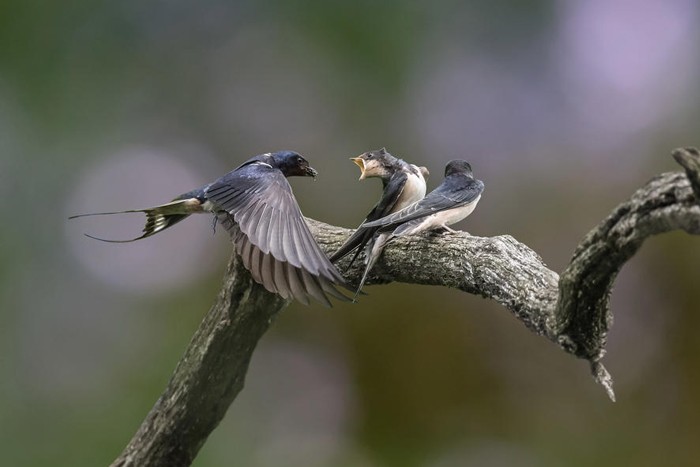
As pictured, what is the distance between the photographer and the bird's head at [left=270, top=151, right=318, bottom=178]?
1429 millimetres

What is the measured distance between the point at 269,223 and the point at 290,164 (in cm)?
32

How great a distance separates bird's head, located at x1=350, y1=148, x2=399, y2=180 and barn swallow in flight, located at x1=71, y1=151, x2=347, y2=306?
0.49ft

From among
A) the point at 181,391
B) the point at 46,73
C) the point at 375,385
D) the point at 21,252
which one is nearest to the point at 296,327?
the point at 375,385

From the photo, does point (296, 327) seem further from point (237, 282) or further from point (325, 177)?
point (237, 282)

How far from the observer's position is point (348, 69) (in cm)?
220

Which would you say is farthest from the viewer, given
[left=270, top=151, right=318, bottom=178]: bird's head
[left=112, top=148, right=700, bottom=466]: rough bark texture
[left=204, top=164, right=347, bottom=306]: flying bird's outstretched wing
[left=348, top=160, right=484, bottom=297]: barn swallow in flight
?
[left=270, top=151, right=318, bottom=178]: bird's head

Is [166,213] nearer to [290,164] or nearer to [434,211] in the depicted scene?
[290,164]

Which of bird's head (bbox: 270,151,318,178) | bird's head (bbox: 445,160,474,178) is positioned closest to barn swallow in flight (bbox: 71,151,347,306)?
bird's head (bbox: 270,151,318,178)

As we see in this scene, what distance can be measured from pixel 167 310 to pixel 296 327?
0.39 m

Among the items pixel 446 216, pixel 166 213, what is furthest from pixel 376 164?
pixel 166 213

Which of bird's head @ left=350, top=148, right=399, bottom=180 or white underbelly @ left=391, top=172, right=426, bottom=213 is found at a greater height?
bird's head @ left=350, top=148, right=399, bottom=180

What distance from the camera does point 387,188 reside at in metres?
1.31

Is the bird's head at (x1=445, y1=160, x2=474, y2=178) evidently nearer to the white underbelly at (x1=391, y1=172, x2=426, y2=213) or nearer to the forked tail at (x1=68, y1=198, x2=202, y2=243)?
the white underbelly at (x1=391, y1=172, x2=426, y2=213)

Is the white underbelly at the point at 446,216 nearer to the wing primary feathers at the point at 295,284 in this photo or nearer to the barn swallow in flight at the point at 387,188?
the barn swallow in flight at the point at 387,188
